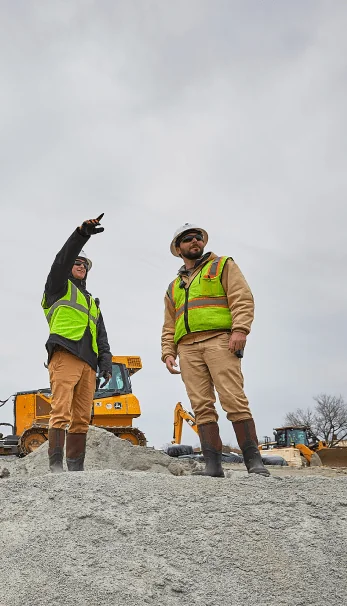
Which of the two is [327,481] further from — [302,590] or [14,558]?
[14,558]

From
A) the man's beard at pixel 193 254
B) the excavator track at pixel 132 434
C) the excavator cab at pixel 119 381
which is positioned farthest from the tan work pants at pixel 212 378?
the excavator cab at pixel 119 381

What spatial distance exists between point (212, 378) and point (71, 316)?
4.30ft

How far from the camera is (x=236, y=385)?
372 centimetres

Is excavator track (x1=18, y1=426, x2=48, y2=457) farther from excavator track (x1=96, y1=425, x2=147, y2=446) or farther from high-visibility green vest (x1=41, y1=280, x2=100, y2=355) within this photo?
high-visibility green vest (x1=41, y1=280, x2=100, y2=355)

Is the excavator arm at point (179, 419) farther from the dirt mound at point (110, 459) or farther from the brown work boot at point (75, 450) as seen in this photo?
the brown work boot at point (75, 450)

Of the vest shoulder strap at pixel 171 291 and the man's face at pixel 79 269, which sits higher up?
the man's face at pixel 79 269

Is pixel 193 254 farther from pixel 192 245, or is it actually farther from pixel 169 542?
pixel 169 542

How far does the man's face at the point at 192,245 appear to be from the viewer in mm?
4176

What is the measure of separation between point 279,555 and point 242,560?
0.16 meters

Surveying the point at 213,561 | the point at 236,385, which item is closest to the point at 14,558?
the point at 213,561

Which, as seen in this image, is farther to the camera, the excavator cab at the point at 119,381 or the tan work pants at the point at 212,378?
the excavator cab at the point at 119,381

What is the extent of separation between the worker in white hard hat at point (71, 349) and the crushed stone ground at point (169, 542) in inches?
46.5

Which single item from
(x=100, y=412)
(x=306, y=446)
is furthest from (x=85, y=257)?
(x=306, y=446)

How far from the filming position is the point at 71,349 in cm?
429
